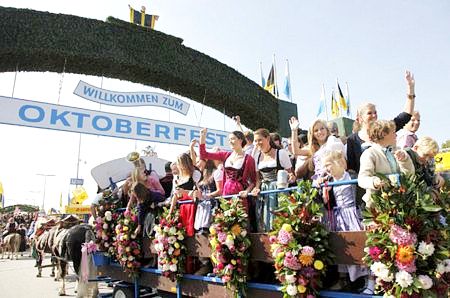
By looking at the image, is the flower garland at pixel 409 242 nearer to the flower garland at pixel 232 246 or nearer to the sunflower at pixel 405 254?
the sunflower at pixel 405 254

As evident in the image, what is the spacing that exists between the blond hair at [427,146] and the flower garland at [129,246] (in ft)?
12.7

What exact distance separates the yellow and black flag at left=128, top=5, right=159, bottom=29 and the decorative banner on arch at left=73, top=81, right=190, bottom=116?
8.38 feet

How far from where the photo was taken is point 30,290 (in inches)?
341

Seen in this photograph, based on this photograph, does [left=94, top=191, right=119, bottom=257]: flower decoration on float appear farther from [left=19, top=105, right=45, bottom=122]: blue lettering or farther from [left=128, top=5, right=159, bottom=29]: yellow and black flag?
[left=128, top=5, right=159, bottom=29]: yellow and black flag

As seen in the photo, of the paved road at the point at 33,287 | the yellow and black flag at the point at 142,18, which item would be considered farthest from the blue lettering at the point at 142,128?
the paved road at the point at 33,287

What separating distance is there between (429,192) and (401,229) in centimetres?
38

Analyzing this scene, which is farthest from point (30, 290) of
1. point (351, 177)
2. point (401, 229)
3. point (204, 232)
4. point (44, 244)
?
point (401, 229)

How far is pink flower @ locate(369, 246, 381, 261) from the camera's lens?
240 centimetres

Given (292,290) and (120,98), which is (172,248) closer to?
(292,290)

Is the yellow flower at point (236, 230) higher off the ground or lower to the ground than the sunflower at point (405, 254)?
higher

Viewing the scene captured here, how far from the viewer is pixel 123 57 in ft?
35.0

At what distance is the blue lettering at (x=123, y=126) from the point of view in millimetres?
9656

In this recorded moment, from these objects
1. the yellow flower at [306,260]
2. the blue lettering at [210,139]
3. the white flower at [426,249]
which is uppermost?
the blue lettering at [210,139]

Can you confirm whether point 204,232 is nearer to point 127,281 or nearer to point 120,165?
point 127,281
